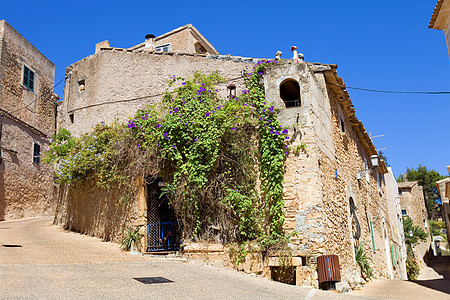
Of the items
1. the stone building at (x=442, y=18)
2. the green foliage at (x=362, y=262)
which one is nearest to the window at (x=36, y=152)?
the green foliage at (x=362, y=262)

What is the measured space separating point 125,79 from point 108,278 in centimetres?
986

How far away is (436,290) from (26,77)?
21.9 metres

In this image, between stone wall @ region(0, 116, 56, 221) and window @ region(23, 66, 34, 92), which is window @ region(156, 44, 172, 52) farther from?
window @ region(23, 66, 34, 92)

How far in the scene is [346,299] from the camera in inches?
321

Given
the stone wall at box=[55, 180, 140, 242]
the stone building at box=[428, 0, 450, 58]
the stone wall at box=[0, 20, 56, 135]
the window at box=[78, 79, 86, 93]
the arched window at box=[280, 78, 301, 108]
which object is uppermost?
the stone wall at box=[0, 20, 56, 135]

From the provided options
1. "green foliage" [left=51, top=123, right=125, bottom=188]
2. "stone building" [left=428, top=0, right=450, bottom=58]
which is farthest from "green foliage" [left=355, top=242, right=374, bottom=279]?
"green foliage" [left=51, top=123, right=125, bottom=188]

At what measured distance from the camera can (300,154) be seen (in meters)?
10.8

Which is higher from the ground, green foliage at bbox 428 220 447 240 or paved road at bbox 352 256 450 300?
green foliage at bbox 428 220 447 240

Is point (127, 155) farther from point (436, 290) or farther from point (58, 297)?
point (436, 290)

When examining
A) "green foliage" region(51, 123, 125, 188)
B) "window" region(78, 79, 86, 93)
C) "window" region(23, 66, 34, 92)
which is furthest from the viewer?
"window" region(23, 66, 34, 92)

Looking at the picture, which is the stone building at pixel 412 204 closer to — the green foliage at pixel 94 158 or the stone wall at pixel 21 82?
Answer: the stone wall at pixel 21 82

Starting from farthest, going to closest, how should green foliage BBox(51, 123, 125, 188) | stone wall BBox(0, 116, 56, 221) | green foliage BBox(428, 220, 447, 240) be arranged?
green foliage BBox(428, 220, 447, 240) < stone wall BBox(0, 116, 56, 221) < green foliage BBox(51, 123, 125, 188)

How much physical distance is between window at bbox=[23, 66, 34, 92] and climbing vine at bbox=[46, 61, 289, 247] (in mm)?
13395

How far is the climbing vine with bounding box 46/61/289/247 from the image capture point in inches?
421
